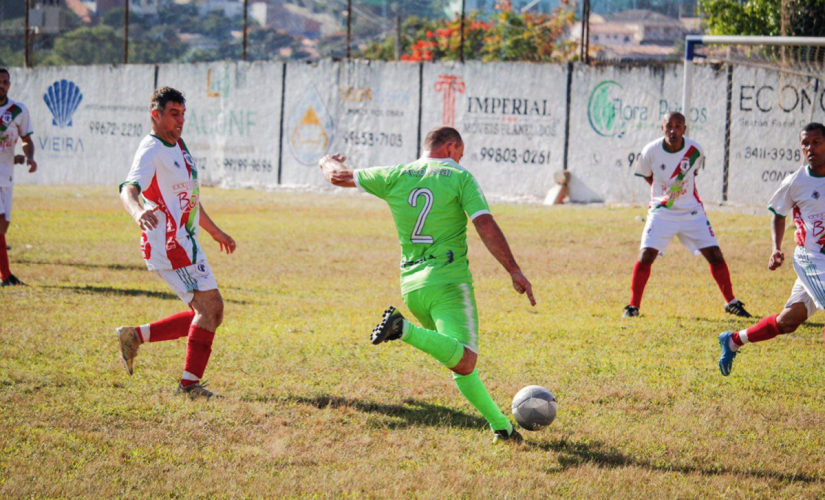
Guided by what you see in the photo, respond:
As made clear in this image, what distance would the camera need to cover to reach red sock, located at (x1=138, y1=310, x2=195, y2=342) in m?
6.30

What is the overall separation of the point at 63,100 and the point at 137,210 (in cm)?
2466

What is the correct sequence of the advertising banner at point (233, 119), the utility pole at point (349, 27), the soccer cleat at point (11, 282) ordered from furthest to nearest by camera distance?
the advertising banner at point (233, 119) < the utility pole at point (349, 27) < the soccer cleat at point (11, 282)

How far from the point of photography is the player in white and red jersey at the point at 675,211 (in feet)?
30.2

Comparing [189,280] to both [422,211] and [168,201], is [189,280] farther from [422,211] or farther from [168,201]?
[422,211]

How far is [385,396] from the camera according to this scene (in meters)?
6.18

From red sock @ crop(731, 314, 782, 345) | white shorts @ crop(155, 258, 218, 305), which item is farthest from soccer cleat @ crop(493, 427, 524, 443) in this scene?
red sock @ crop(731, 314, 782, 345)

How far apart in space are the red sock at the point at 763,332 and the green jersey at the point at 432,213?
2.44m

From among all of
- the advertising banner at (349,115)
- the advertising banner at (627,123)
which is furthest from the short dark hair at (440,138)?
the advertising banner at (349,115)

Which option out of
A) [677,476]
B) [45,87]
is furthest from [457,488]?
[45,87]

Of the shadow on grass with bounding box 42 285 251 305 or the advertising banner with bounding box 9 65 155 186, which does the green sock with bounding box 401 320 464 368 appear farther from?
the advertising banner with bounding box 9 65 155 186

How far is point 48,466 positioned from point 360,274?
7.27m

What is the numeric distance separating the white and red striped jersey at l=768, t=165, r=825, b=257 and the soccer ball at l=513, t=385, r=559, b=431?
2.38 m

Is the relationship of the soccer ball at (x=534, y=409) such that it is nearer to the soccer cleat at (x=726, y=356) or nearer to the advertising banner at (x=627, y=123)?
the soccer cleat at (x=726, y=356)

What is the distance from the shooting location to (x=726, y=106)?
17875mm
